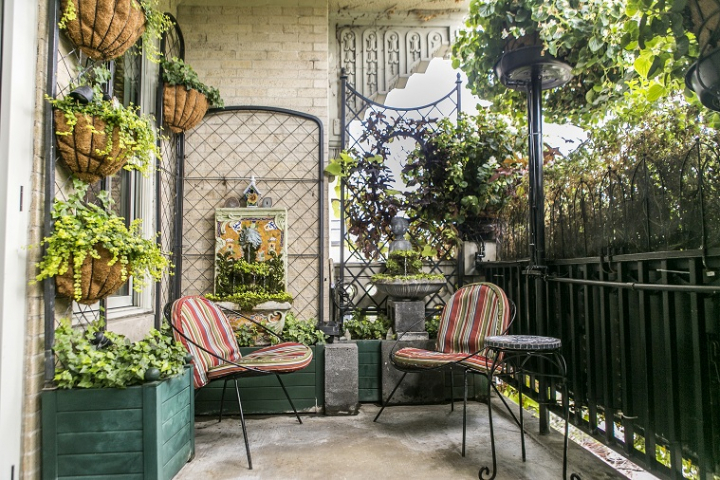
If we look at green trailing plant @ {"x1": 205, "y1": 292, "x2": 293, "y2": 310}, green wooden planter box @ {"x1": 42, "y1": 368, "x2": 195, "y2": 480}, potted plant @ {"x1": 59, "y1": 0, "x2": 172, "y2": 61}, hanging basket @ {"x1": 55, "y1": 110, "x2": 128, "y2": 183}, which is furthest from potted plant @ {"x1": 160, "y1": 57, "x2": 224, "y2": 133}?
green wooden planter box @ {"x1": 42, "y1": 368, "x2": 195, "y2": 480}

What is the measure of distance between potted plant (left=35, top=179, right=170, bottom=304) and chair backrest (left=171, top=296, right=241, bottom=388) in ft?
2.26

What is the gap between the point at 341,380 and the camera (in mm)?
4016

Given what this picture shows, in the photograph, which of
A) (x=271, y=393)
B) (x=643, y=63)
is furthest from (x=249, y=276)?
(x=643, y=63)

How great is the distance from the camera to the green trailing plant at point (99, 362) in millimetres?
2400

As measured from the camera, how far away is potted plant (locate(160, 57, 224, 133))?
4.09 m

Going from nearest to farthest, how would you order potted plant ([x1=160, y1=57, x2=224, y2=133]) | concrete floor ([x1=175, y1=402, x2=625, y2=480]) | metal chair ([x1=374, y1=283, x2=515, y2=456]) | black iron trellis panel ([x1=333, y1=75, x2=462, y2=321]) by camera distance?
concrete floor ([x1=175, y1=402, x2=625, y2=480]) < metal chair ([x1=374, y1=283, x2=515, y2=456]) < potted plant ([x1=160, y1=57, x2=224, y2=133]) < black iron trellis panel ([x1=333, y1=75, x2=462, y2=321])

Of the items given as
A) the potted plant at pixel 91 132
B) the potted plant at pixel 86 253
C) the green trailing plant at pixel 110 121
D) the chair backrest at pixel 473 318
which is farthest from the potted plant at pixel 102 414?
the chair backrest at pixel 473 318

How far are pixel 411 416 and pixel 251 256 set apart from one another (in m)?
1.95

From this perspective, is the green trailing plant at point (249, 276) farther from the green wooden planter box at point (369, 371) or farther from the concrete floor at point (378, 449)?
the concrete floor at point (378, 449)

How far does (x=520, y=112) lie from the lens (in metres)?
3.93

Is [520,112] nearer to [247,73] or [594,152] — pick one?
[594,152]

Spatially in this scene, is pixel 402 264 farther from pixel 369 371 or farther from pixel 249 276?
pixel 249 276

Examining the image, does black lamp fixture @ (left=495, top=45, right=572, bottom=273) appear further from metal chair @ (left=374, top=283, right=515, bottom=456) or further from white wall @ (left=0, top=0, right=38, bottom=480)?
white wall @ (left=0, top=0, right=38, bottom=480)

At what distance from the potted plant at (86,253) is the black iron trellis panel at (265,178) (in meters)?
2.14
